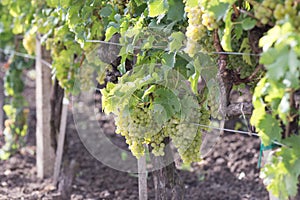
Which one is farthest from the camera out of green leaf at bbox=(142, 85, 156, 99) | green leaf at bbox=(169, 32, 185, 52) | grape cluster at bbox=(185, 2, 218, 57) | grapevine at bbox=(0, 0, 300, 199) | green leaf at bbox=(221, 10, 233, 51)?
green leaf at bbox=(142, 85, 156, 99)

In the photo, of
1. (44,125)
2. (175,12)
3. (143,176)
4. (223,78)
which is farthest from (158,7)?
Answer: (44,125)

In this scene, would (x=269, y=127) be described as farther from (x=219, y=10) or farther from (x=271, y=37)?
(x=219, y=10)

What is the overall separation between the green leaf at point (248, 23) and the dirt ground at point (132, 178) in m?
2.10

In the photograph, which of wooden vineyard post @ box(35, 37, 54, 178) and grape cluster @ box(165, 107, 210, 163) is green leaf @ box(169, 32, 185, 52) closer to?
grape cluster @ box(165, 107, 210, 163)

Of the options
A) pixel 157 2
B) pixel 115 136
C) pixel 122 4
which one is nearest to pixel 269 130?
pixel 157 2

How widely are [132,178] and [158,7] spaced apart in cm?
226

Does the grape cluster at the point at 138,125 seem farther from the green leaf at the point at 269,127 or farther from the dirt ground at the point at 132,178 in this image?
the dirt ground at the point at 132,178

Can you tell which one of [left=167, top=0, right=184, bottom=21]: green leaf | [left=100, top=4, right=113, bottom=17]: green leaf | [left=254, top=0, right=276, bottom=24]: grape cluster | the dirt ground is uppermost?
[left=100, top=4, right=113, bottom=17]: green leaf

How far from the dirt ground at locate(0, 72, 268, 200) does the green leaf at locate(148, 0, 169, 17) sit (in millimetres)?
1824

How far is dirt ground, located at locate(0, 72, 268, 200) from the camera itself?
3.98 metres

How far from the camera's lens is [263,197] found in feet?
12.7

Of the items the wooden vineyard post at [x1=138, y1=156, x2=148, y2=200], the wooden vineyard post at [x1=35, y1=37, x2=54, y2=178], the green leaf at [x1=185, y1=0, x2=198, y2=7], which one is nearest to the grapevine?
the green leaf at [x1=185, y1=0, x2=198, y2=7]

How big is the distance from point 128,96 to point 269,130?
776 mm

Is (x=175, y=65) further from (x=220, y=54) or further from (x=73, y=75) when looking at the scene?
(x=73, y=75)
